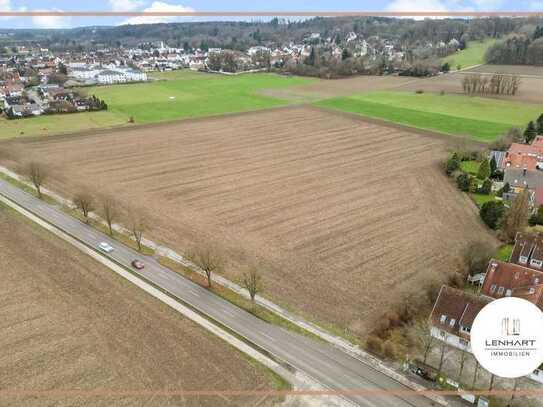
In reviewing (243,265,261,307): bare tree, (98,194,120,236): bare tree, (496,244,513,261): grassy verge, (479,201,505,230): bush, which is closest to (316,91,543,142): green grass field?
(479,201,505,230): bush

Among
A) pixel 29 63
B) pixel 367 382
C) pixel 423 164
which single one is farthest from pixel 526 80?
pixel 29 63

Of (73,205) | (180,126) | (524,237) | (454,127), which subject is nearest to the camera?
(524,237)

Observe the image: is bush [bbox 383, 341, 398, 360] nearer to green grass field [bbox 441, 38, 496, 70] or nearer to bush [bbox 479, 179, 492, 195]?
bush [bbox 479, 179, 492, 195]

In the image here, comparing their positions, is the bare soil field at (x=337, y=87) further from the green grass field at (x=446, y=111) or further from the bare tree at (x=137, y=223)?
the bare tree at (x=137, y=223)

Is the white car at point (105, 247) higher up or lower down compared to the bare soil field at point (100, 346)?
higher up

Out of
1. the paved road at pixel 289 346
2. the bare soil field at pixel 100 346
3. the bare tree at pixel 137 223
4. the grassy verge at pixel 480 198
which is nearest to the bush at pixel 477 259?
the paved road at pixel 289 346

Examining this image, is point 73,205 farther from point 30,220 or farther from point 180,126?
point 180,126

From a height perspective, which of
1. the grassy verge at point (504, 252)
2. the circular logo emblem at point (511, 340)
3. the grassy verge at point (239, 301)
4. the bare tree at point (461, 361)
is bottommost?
the bare tree at point (461, 361)
